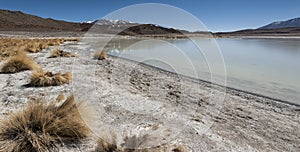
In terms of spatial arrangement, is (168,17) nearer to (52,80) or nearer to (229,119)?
(229,119)

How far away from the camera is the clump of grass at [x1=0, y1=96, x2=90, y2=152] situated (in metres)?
2.45

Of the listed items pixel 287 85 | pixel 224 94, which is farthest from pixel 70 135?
pixel 287 85

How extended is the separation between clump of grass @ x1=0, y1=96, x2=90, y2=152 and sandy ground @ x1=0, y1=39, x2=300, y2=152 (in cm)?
18

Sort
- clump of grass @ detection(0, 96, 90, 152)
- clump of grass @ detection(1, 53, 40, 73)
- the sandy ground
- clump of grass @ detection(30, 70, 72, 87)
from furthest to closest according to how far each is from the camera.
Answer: clump of grass @ detection(1, 53, 40, 73), clump of grass @ detection(30, 70, 72, 87), the sandy ground, clump of grass @ detection(0, 96, 90, 152)

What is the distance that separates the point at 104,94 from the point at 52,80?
157 cm

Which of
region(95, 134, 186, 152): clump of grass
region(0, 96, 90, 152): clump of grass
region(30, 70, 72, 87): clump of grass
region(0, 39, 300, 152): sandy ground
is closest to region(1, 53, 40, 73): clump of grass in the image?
region(0, 39, 300, 152): sandy ground

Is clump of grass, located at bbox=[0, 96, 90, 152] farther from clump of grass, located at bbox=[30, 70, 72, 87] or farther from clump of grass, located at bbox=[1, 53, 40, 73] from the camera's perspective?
clump of grass, located at bbox=[1, 53, 40, 73]

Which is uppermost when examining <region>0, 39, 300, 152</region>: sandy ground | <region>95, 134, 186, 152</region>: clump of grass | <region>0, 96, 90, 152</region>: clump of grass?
<region>0, 96, 90, 152</region>: clump of grass

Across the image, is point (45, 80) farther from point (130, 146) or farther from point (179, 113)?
point (130, 146)

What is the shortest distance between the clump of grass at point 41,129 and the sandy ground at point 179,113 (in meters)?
0.18

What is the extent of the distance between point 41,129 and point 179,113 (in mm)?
2439

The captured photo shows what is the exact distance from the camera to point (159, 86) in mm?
6332

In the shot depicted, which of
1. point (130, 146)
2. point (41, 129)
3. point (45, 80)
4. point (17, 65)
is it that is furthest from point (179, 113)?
point (17, 65)

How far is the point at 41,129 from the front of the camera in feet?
8.86
